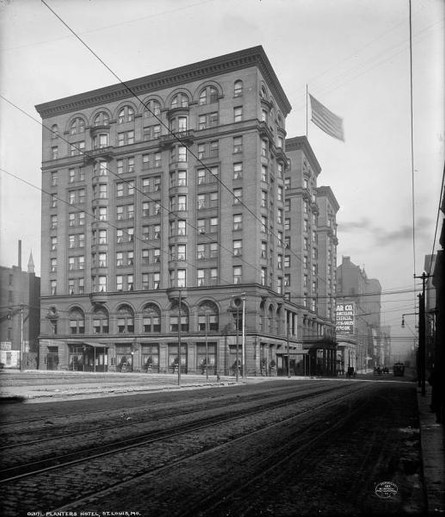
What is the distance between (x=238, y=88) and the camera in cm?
6028

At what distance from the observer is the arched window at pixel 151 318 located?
62.9 metres

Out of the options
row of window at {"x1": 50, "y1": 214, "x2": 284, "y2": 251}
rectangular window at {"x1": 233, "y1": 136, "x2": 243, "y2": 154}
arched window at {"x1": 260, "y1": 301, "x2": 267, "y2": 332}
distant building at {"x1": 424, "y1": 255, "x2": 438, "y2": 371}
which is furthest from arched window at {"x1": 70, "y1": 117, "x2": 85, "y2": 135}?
distant building at {"x1": 424, "y1": 255, "x2": 438, "y2": 371}

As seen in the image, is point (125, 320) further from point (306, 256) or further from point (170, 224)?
point (306, 256)

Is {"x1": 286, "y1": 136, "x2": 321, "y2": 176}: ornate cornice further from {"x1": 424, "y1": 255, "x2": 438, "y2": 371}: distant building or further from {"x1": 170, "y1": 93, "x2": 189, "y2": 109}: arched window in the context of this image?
{"x1": 424, "y1": 255, "x2": 438, "y2": 371}: distant building

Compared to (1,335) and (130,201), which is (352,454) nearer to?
(130,201)

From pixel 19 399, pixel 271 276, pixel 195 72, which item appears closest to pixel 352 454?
pixel 19 399

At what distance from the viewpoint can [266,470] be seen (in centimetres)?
763

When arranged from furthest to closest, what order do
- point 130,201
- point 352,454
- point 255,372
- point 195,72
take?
point 130,201 < point 195,72 < point 255,372 < point 352,454

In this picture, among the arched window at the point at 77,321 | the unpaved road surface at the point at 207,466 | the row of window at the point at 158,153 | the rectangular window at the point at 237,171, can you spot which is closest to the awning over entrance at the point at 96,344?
the arched window at the point at 77,321

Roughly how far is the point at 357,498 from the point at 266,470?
5.42ft

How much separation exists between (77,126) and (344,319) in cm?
6216

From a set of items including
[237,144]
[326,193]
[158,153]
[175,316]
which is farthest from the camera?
[326,193]

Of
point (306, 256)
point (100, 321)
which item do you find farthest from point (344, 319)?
point (100, 321)

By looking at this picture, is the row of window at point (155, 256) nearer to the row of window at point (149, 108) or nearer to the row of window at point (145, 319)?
the row of window at point (145, 319)
